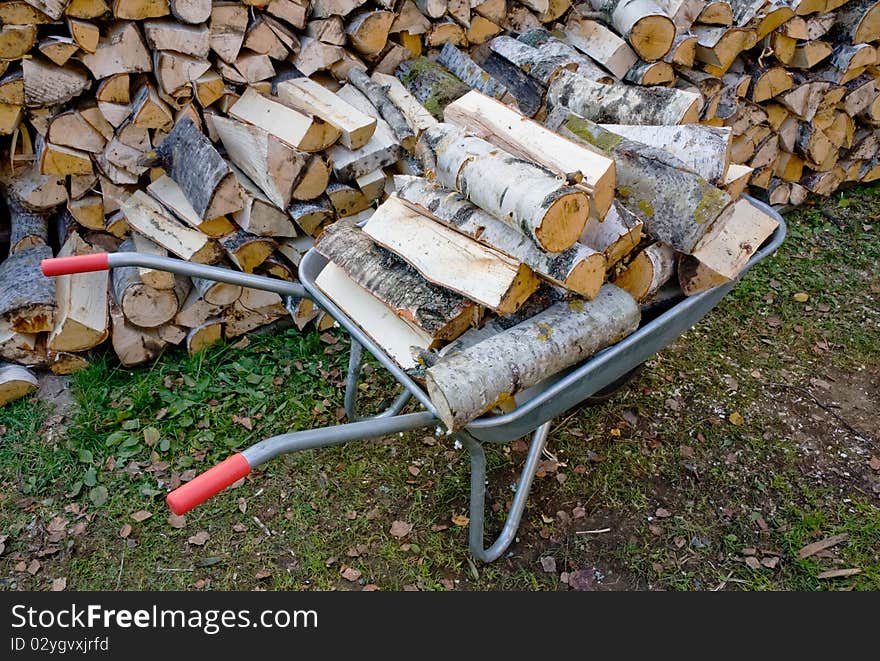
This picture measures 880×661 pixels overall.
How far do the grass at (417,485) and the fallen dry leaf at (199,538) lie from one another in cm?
1

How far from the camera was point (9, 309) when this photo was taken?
2.61m

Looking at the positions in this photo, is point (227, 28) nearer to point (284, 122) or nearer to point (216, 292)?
point (284, 122)

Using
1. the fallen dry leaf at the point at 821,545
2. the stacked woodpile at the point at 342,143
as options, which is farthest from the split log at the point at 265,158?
the fallen dry leaf at the point at 821,545

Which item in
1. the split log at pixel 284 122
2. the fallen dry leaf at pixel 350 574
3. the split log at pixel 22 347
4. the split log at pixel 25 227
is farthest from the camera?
the split log at pixel 25 227

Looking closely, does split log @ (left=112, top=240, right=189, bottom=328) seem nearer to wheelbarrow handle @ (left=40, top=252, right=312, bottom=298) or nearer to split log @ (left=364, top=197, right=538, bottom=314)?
wheelbarrow handle @ (left=40, top=252, right=312, bottom=298)

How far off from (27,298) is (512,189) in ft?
6.08

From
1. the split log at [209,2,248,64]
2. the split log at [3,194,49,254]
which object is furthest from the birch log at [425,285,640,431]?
the split log at [3,194,49,254]

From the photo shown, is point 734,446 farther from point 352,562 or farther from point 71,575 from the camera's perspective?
point 71,575

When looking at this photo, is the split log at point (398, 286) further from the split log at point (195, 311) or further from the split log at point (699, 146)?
the split log at point (195, 311)

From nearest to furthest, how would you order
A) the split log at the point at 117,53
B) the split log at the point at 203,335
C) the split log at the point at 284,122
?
the split log at the point at 117,53
the split log at the point at 284,122
the split log at the point at 203,335

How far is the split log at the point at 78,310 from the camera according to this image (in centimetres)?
271

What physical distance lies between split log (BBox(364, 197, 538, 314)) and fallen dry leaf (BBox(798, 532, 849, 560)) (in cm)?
137

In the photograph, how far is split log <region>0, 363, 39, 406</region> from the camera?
8.90 ft

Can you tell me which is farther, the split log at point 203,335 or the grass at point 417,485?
the split log at point 203,335
